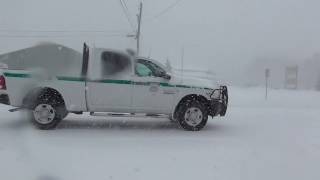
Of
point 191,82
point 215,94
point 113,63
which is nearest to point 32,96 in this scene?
point 113,63

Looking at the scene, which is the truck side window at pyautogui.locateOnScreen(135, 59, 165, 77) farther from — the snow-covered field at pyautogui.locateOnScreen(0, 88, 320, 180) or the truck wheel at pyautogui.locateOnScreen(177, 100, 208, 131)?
the snow-covered field at pyautogui.locateOnScreen(0, 88, 320, 180)

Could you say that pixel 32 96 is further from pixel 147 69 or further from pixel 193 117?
pixel 193 117

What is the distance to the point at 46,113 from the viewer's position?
11.1m

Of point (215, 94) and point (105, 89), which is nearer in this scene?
point (105, 89)

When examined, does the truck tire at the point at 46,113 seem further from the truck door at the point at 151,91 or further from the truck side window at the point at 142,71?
the truck side window at the point at 142,71

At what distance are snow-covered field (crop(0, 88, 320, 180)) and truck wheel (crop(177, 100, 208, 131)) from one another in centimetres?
20

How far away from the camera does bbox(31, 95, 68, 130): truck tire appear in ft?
36.1

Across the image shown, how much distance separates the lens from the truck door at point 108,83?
36.7 ft

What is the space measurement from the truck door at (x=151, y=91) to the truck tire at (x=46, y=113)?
69.0 inches

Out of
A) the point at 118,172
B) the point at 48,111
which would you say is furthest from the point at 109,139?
the point at 118,172

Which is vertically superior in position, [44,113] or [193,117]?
[44,113]

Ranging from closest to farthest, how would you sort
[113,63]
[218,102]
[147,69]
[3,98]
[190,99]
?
[3,98] → [113,63] → [147,69] → [190,99] → [218,102]

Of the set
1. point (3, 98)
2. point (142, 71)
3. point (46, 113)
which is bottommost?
point (46, 113)

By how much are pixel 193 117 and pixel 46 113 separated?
3382 millimetres
